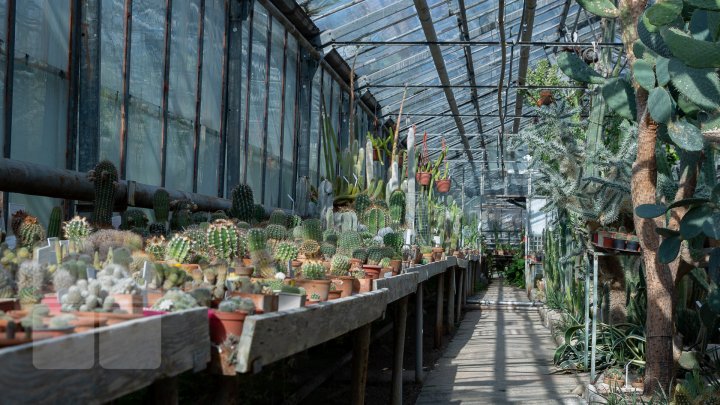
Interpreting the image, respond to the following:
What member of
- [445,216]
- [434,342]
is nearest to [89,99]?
[434,342]

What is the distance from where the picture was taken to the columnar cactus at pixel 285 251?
411 centimetres

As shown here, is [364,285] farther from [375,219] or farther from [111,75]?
[111,75]

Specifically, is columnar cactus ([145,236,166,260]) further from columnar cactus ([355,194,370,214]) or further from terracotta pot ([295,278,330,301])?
columnar cactus ([355,194,370,214])

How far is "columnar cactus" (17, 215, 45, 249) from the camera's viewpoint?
132 inches

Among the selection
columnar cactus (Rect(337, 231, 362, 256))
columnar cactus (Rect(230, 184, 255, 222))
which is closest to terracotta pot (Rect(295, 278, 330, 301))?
columnar cactus (Rect(337, 231, 362, 256))

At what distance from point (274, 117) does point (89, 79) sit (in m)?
5.74

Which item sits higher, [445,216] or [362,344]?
[445,216]

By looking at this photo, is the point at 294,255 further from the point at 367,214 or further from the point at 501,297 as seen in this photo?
the point at 501,297

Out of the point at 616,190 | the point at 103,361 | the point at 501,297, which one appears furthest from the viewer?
the point at 501,297

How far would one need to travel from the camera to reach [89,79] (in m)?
5.82

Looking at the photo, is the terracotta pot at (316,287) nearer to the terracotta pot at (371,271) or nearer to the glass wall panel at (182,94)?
the terracotta pot at (371,271)

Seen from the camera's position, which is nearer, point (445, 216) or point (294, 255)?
point (294, 255)

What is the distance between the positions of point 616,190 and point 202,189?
4.49 meters

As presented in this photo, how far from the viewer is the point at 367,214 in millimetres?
7398
